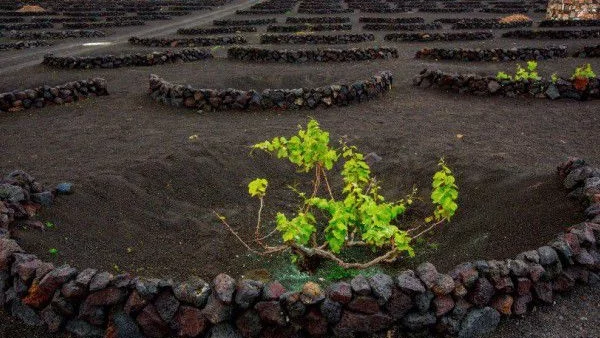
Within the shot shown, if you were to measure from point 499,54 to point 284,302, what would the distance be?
15889mm

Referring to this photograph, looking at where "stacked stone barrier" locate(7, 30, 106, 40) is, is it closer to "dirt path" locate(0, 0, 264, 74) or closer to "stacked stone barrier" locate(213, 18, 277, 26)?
"dirt path" locate(0, 0, 264, 74)

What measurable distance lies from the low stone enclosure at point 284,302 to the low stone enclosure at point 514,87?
882cm

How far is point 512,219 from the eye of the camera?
6.29 m

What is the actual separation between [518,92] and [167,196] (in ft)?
30.2

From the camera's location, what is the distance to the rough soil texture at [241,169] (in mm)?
6023

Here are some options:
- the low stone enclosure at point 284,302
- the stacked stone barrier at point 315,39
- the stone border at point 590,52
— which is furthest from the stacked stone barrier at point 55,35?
the low stone enclosure at point 284,302

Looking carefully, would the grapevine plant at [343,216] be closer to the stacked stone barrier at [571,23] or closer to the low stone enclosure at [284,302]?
the low stone enclosure at [284,302]

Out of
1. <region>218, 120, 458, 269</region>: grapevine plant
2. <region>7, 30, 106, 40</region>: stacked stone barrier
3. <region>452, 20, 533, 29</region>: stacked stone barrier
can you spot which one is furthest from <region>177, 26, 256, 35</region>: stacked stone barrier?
<region>218, 120, 458, 269</region>: grapevine plant

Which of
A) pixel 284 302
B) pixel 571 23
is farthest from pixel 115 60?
pixel 571 23

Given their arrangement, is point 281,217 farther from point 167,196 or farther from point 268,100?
point 268,100

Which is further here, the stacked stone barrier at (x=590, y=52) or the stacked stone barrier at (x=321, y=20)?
the stacked stone barrier at (x=321, y=20)

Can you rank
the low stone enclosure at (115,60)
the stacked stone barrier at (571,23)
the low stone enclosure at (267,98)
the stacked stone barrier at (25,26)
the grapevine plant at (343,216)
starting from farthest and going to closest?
the stacked stone barrier at (25,26) → the stacked stone barrier at (571,23) → the low stone enclosure at (115,60) → the low stone enclosure at (267,98) → the grapevine plant at (343,216)

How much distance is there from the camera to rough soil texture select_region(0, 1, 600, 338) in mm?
6023

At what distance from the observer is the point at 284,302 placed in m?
4.32
